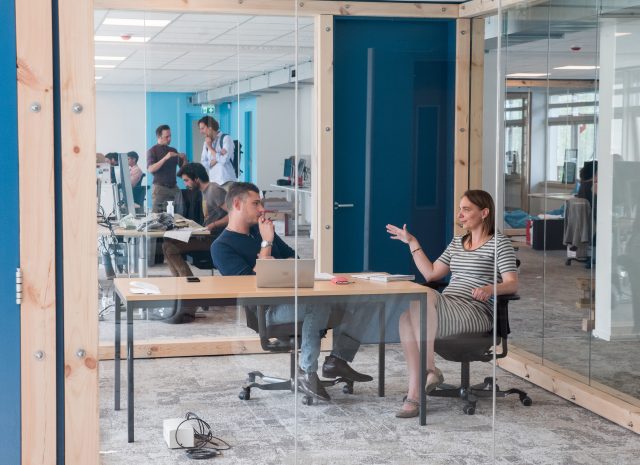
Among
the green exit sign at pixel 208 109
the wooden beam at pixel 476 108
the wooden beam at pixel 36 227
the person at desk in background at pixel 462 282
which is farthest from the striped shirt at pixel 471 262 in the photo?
the wooden beam at pixel 36 227

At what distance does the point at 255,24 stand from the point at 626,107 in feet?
6.22

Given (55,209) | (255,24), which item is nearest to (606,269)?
(255,24)

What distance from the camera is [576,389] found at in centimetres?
486

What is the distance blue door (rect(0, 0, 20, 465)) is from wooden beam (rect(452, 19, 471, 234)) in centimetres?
175

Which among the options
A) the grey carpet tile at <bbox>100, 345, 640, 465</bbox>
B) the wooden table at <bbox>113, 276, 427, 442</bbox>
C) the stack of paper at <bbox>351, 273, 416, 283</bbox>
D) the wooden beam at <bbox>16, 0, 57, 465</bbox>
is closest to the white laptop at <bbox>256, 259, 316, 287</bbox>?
the wooden table at <bbox>113, 276, 427, 442</bbox>

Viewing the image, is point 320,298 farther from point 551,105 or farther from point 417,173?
point 551,105

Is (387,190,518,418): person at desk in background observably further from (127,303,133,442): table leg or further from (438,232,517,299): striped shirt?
(127,303,133,442): table leg

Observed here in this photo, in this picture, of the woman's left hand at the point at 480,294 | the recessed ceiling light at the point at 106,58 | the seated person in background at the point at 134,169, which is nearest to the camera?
the recessed ceiling light at the point at 106,58

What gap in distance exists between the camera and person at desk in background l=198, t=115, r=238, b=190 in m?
3.96

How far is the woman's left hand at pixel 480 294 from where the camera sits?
4.27m

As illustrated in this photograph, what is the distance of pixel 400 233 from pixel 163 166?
1009mm

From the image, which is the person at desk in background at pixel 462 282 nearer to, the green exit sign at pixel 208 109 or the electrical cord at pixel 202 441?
the electrical cord at pixel 202 441

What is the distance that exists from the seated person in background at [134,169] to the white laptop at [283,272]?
583 millimetres

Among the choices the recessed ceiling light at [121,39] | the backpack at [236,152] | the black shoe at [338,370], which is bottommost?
the black shoe at [338,370]
